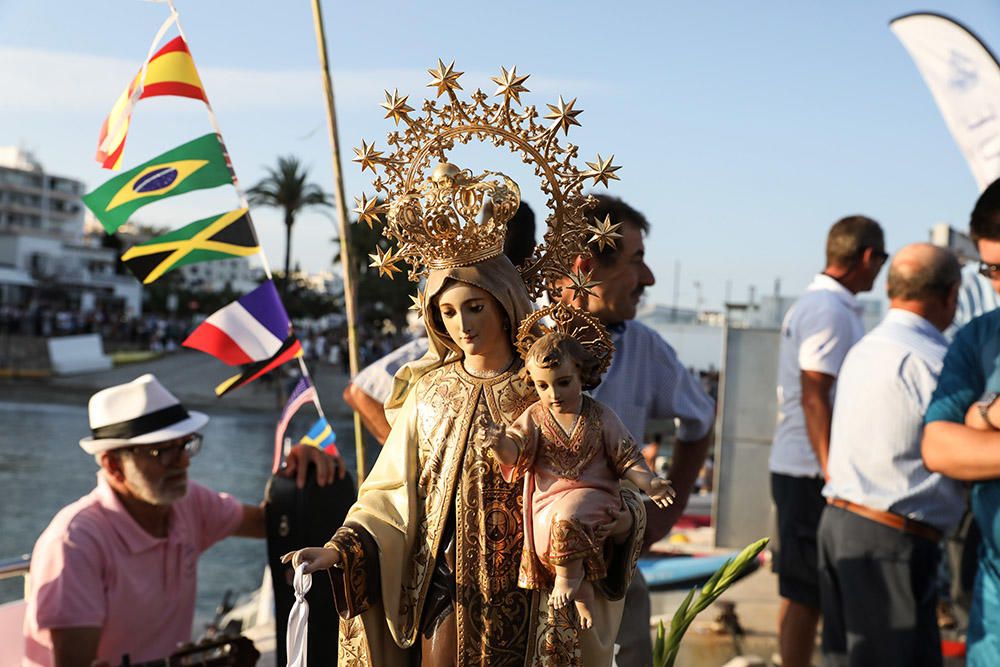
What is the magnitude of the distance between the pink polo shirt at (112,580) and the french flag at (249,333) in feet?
2.10

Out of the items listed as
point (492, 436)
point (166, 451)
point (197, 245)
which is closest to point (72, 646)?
point (166, 451)

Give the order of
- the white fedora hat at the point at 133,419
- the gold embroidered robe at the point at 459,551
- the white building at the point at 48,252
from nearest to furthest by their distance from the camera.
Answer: the gold embroidered robe at the point at 459,551, the white fedora hat at the point at 133,419, the white building at the point at 48,252

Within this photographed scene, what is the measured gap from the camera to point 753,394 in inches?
367

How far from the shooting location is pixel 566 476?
2510 mm

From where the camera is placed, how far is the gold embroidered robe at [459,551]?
263 cm

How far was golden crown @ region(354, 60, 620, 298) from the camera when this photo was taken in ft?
8.87

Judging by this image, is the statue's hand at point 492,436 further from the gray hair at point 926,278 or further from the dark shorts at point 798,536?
the dark shorts at point 798,536

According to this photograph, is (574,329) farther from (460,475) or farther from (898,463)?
(898,463)

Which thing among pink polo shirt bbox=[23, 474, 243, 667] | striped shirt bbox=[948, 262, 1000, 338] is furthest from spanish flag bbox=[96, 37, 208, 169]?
striped shirt bbox=[948, 262, 1000, 338]

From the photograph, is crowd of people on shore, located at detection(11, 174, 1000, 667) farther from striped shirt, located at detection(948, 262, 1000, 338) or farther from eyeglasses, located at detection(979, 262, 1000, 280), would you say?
striped shirt, located at detection(948, 262, 1000, 338)

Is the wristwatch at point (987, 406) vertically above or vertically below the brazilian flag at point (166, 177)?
below

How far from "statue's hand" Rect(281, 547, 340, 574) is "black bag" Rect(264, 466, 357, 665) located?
1.38 meters

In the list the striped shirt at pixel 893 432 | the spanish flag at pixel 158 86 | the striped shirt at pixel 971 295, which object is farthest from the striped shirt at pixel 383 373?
the striped shirt at pixel 971 295

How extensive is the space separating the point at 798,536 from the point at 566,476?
286 centimetres
